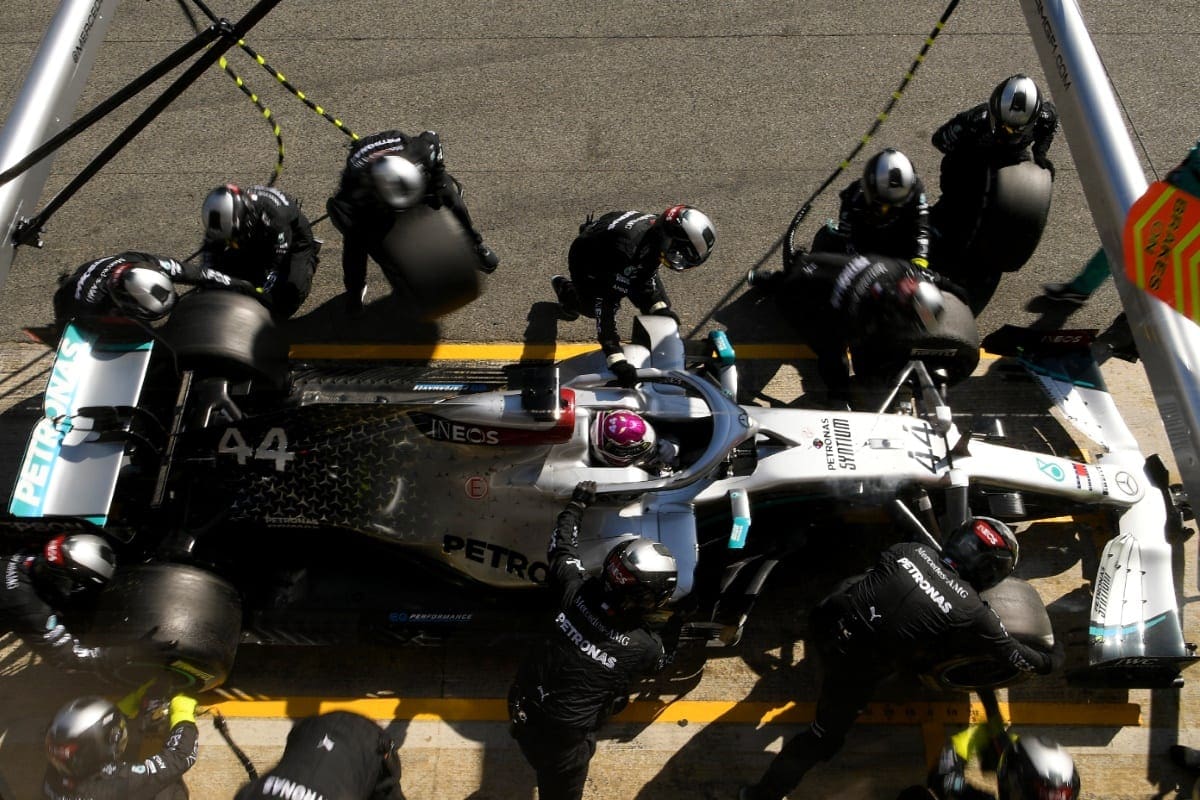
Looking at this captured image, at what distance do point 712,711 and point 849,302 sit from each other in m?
2.78

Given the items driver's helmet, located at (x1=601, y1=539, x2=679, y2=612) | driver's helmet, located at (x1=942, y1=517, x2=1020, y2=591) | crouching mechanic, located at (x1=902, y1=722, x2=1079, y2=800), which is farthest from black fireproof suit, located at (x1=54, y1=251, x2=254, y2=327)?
crouching mechanic, located at (x1=902, y1=722, x2=1079, y2=800)

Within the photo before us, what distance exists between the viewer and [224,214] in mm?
5660

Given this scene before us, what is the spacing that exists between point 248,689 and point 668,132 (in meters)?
5.76

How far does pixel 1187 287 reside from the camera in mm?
2961

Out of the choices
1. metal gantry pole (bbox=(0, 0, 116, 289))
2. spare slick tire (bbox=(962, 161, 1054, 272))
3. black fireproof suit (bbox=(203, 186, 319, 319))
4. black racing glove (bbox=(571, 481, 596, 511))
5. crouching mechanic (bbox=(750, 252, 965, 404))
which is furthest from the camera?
spare slick tire (bbox=(962, 161, 1054, 272))

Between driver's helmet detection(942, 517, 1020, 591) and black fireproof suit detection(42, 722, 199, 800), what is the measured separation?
165 inches

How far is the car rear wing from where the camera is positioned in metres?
4.55

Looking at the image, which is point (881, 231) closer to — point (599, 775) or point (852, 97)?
point (852, 97)

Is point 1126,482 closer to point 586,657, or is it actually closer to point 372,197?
point 586,657

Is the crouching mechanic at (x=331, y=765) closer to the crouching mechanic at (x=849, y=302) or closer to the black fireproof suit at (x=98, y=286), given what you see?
the black fireproof suit at (x=98, y=286)

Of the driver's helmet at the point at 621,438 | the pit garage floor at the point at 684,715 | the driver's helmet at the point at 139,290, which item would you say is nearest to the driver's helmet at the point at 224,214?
the driver's helmet at the point at 139,290

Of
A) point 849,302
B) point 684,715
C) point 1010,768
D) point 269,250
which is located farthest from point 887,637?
point 269,250

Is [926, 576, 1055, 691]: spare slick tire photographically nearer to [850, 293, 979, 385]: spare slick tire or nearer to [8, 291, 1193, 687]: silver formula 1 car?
[8, 291, 1193, 687]: silver formula 1 car

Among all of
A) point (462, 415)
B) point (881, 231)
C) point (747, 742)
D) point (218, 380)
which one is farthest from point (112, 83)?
point (747, 742)
